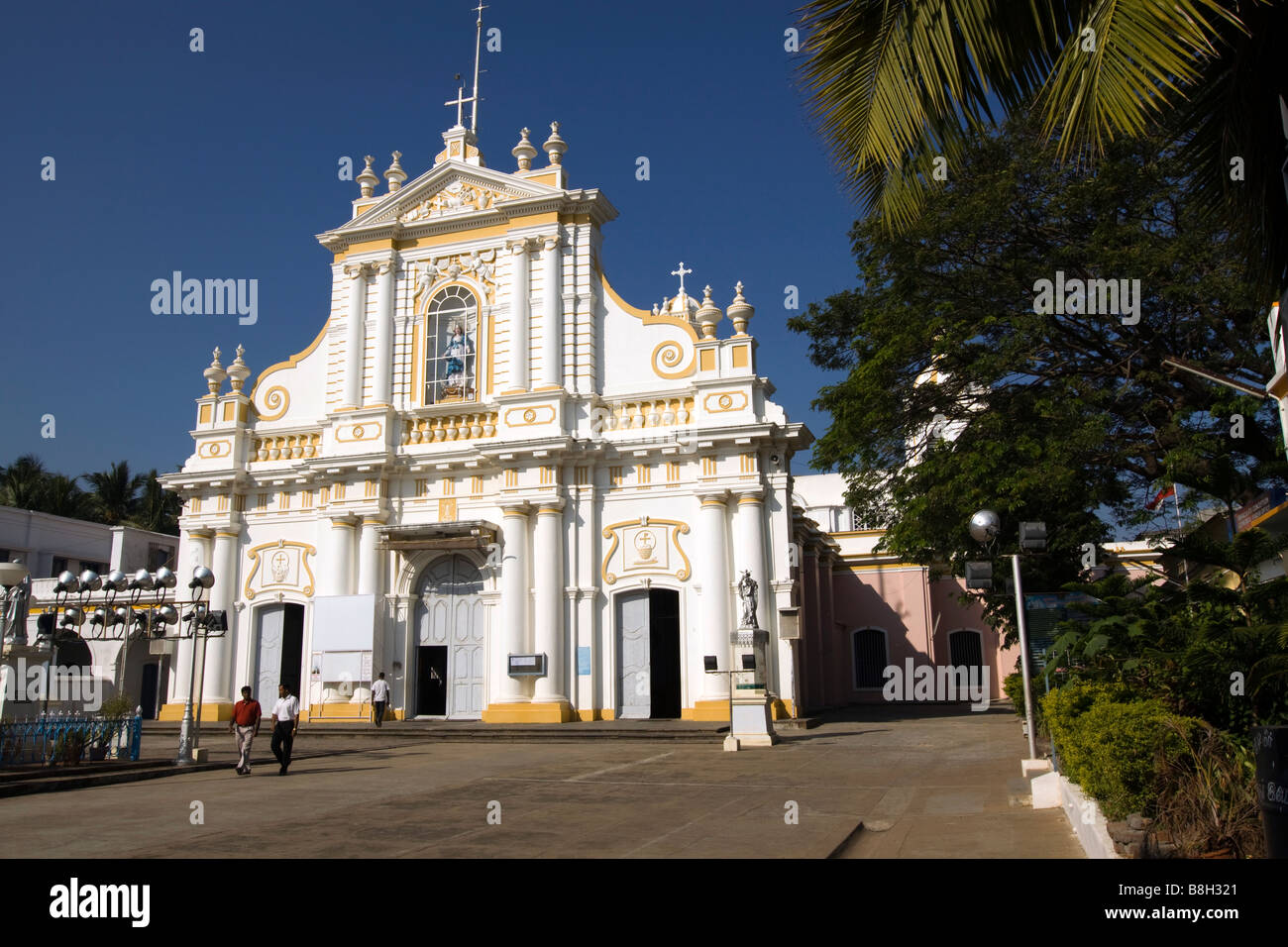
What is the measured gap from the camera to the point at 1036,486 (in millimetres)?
15086

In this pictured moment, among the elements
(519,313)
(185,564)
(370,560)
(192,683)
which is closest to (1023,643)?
(192,683)

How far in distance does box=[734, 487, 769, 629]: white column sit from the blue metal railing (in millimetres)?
12173

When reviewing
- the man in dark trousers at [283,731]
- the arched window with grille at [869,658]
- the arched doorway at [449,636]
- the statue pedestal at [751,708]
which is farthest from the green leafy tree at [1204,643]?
the arched window with grille at [869,658]

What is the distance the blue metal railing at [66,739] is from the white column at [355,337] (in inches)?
474

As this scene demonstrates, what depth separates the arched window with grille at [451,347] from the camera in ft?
84.8

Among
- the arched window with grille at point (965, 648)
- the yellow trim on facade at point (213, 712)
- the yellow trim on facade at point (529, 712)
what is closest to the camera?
the yellow trim on facade at point (529, 712)

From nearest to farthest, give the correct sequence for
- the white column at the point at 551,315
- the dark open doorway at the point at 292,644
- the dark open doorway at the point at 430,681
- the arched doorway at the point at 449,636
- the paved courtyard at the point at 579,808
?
the paved courtyard at the point at 579,808 < the arched doorway at the point at 449,636 < the white column at the point at 551,315 < the dark open doorway at the point at 430,681 < the dark open doorway at the point at 292,644

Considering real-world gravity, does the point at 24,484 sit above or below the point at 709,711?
above

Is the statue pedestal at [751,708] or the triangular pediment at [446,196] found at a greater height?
the triangular pediment at [446,196]

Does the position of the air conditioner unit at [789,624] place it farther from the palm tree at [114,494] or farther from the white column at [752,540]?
the palm tree at [114,494]

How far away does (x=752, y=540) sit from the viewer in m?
22.3

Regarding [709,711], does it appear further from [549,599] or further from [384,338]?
[384,338]

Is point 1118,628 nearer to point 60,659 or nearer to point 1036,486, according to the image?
point 1036,486

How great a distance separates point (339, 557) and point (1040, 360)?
17051 millimetres
